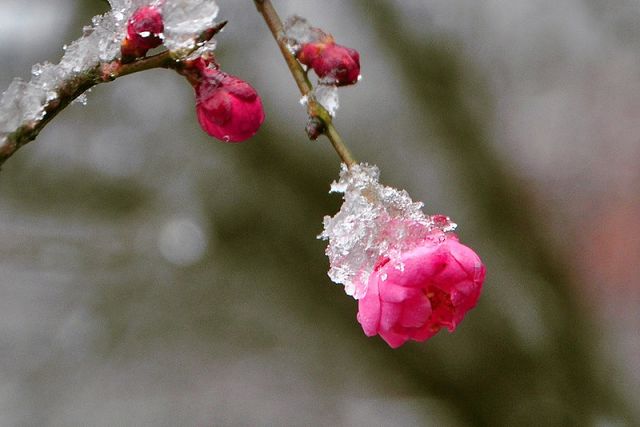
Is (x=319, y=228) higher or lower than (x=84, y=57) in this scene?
lower

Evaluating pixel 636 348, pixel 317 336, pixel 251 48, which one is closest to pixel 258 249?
pixel 317 336

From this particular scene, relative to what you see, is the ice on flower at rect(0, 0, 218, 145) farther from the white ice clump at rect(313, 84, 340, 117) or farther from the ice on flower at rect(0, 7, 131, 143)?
the white ice clump at rect(313, 84, 340, 117)

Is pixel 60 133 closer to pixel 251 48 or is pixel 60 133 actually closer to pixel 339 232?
pixel 251 48

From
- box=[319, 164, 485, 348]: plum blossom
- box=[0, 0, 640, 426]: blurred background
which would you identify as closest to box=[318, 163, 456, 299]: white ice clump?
box=[319, 164, 485, 348]: plum blossom

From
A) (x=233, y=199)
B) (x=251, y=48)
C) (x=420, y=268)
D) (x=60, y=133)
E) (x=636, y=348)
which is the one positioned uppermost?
(x=420, y=268)

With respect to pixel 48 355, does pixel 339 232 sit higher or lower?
higher

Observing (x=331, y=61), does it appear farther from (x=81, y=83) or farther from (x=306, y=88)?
(x=81, y=83)

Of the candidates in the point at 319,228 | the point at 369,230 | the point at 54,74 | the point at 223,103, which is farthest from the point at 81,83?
the point at 319,228
